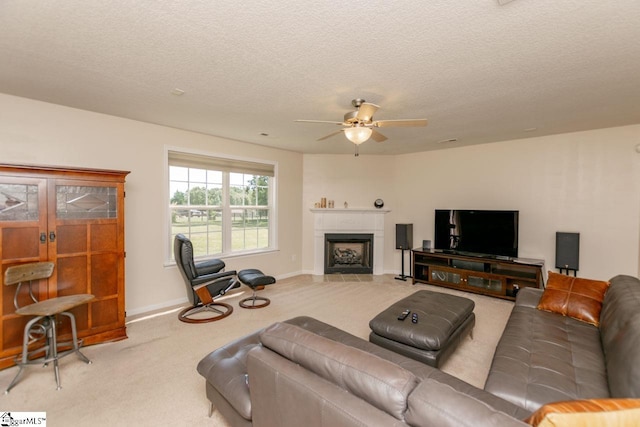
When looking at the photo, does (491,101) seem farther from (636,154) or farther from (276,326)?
(276,326)

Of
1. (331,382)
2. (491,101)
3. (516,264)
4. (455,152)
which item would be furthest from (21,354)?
(455,152)

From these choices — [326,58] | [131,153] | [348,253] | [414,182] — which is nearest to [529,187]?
[414,182]

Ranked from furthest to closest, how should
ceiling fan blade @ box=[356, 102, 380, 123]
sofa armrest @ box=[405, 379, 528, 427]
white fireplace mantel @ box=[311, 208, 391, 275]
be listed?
1. white fireplace mantel @ box=[311, 208, 391, 275]
2. ceiling fan blade @ box=[356, 102, 380, 123]
3. sofa armrest @ box=[405, 379, 528, 427]

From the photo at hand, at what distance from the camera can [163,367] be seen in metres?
2.49

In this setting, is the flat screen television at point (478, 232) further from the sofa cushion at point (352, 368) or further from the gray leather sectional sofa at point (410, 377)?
the sofa cushion at point (352, 368)

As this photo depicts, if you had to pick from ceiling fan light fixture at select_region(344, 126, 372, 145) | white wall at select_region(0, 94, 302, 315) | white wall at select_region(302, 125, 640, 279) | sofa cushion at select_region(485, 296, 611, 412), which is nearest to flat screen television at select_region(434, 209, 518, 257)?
white wall at select_region(302, 125, 640, 279)

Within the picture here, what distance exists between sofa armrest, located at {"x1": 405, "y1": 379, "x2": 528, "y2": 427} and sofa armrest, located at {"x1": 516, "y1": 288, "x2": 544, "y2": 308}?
2.49m

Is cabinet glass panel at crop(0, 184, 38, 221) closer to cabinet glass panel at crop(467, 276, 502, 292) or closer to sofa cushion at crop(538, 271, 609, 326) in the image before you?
sofa cushion at crop(538, 271, 609, 326)

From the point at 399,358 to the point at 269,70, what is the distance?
2383 mm

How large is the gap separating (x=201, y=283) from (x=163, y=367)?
111 cm

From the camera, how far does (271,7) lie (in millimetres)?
1558

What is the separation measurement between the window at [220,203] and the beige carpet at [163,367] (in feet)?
3.67

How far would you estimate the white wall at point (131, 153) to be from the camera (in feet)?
9.61

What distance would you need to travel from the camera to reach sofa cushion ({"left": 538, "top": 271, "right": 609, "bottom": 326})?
2436 millimetres
